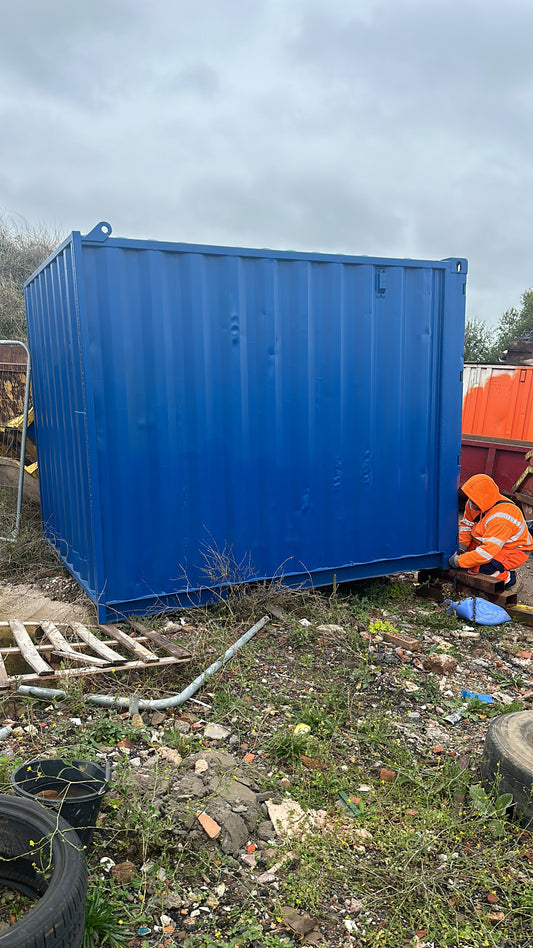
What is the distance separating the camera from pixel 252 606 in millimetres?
4902

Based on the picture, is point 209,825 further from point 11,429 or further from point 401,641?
point 11,429

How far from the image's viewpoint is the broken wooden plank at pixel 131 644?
400 centimetres

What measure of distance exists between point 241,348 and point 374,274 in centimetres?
136

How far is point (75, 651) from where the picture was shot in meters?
4.16

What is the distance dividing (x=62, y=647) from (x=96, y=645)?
215 mm

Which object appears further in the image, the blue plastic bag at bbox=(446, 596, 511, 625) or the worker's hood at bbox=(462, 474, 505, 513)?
the worker's hood at bbox=(462, 474, 505, 513)

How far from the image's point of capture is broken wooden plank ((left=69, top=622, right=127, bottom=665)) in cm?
397

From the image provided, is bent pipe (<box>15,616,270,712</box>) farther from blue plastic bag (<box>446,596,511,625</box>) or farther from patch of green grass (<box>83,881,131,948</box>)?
blue plastic bag (<box>446,596,511,625</box>)

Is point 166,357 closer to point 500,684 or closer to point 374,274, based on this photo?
point 374,274

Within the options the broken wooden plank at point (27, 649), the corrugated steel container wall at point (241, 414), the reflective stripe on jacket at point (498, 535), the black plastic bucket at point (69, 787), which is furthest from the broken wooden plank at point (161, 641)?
the reflective stripe on jacket at point (498, 535)

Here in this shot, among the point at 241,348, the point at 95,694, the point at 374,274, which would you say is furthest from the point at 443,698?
the point at 374,274

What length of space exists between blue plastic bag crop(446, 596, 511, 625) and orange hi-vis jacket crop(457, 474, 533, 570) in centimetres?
47

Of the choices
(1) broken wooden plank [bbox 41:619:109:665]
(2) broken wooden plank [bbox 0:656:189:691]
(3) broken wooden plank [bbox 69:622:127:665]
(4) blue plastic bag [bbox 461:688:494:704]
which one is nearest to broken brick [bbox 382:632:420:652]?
(4) blue plastic bag [bbox 461:688:494:704]

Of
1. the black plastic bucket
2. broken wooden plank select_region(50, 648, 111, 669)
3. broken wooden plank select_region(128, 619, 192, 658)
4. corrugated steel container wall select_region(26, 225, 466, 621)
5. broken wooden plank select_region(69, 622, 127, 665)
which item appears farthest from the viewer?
corrugated steel container wall select_region(26, 225, 466, 621)
